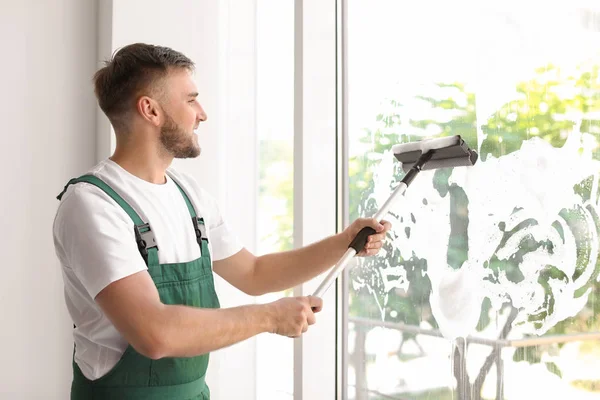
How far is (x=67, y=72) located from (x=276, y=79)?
890 mm

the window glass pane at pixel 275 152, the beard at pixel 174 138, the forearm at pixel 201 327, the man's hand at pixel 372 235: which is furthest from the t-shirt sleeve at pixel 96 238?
the window glass pane at pixel 275 152

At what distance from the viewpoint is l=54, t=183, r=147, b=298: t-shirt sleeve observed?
1.52 meters

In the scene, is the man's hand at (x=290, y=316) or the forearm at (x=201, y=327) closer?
the forearm at (x=201, y=327)

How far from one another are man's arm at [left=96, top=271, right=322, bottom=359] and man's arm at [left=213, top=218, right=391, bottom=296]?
1.43 ft

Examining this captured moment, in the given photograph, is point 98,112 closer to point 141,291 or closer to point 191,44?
point 191,44

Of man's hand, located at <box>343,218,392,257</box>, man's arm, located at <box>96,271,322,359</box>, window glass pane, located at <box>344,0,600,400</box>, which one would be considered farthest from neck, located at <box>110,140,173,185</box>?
window glass pane, located at <box>344,0,600,400</box>

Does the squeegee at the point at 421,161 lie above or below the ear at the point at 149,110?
below

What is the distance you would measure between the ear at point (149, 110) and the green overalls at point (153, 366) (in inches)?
8.7

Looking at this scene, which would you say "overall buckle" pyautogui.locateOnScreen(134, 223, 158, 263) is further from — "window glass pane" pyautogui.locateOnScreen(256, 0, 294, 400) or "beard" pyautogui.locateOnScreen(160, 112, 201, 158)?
"window glass pane" pyautogui.locateOnScreen(256, 0, 294, 400)

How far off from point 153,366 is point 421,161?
0.86 meters

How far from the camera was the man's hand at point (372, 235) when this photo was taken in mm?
1884

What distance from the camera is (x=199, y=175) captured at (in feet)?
9.47

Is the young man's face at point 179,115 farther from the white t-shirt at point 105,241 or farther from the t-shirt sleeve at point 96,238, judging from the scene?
the t-shirt sleeve at point 96,238

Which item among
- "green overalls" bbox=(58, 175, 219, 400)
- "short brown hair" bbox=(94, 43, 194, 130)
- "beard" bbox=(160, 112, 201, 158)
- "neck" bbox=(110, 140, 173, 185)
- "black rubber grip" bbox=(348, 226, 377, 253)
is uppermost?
"short brown hair" bbox=(94, 43, 194, 130)
